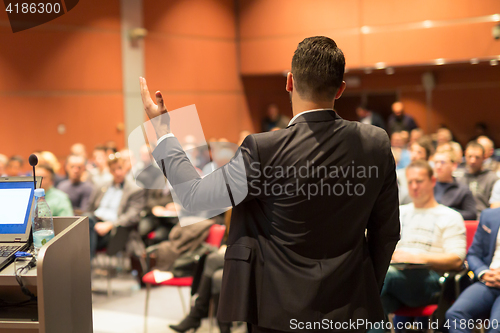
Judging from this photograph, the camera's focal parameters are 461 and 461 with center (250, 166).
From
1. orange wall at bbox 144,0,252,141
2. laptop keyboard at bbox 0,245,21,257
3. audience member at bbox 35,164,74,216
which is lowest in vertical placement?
audience member at bbox 35,164,74,216

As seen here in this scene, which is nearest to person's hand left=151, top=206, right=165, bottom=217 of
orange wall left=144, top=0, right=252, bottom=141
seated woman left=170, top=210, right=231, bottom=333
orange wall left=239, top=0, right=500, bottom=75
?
seated woman left=170, top=210, right=231, bottom=333

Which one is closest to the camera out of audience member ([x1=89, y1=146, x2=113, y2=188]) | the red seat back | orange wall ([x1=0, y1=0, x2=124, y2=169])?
the red seat back

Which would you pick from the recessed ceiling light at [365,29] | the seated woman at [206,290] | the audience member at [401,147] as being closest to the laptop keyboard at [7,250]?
the seated woman at [206,290]

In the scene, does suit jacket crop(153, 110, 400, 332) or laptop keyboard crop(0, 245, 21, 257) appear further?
laptop keyboard crop(0, 245, 21, 257)

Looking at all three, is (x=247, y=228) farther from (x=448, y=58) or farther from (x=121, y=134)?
(x=448, y=58)

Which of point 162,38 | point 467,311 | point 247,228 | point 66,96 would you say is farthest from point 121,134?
point 247,228

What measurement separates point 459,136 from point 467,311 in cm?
786

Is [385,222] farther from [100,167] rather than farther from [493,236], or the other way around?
[100,167]

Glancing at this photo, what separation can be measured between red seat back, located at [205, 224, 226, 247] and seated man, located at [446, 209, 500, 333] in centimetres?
177

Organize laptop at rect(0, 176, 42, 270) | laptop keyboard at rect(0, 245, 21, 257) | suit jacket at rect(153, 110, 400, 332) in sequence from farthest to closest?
laptop at rect(0, 176, 42, 270), laptop keyboard at rect(0, 245, 21, 257), suit jacket at rect(153, 110, 400, 332)

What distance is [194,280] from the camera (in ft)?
11.2

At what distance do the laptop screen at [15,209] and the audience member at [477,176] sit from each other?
397cm

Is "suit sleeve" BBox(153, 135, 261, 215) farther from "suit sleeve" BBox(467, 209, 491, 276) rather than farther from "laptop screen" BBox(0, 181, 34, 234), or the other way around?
"suit sleeve" BBox(467, 209, 491, 276)

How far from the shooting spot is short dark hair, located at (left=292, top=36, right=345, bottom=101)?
120 centimetres
